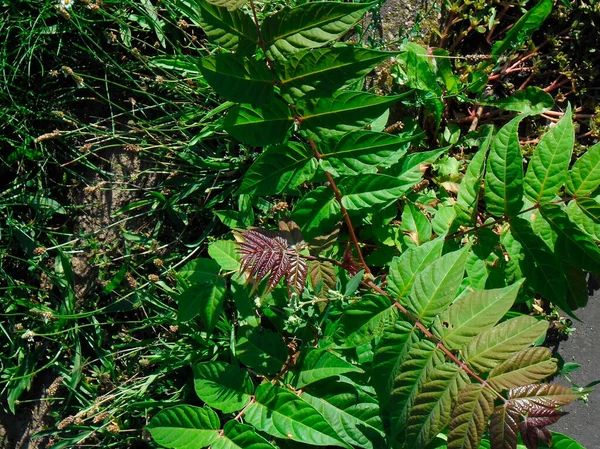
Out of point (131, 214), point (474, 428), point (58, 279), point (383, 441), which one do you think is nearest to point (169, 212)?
point (131, 214)

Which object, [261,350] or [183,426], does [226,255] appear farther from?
[183,426]

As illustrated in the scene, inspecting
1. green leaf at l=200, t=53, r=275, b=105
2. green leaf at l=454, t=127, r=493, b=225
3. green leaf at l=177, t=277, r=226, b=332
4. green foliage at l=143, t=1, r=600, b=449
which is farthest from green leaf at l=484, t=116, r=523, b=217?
green leaf at l=177, t=277, r=226, b=332

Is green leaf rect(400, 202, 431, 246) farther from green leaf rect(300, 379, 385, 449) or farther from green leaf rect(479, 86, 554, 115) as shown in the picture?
green leaf rect(479, 86, 554, 115)

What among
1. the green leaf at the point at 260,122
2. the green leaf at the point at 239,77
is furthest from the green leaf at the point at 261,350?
the green leaf at the point at 239,77

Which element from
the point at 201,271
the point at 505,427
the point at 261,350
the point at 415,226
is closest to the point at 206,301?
the point at 201,271

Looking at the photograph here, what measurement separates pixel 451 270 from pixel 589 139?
1.75 meters

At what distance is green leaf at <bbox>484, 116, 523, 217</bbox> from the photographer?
174cm

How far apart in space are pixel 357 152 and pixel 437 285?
475mm

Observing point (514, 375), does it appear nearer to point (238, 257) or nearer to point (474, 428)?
point (474, 428)

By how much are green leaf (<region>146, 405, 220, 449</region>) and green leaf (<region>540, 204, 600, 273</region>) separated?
127 cm

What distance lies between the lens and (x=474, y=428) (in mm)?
1384

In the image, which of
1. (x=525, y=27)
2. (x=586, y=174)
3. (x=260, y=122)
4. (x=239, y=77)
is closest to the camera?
(x=239, y=77)

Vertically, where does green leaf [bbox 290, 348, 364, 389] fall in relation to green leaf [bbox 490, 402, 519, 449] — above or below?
below

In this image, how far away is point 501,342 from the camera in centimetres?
145
